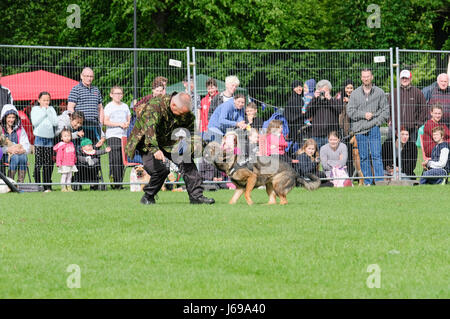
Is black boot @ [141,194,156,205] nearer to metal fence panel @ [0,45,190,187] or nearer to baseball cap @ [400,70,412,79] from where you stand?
metal fence panel @ [0,45,190,187]

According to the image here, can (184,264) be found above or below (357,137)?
below

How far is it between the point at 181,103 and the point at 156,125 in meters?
0.59

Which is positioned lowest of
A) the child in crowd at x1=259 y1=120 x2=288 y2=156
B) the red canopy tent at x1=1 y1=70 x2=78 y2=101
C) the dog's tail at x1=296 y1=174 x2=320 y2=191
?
the dog's tail at x1=296 y1=174 x2=320 y2=191

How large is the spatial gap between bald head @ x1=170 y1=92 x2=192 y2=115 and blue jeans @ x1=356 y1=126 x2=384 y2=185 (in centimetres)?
609

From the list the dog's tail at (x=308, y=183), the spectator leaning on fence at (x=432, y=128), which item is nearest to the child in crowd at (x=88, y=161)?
the dog's tail at (x=308, y=183)

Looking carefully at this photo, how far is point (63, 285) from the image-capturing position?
6.59 m

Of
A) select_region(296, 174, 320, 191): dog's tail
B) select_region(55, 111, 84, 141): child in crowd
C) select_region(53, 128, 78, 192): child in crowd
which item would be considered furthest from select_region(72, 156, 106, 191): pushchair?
select_region(296, 174, 320, 191): dog's tail

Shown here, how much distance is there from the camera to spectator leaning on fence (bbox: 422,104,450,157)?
18.3 metres

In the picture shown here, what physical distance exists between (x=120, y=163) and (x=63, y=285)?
36.2 feet

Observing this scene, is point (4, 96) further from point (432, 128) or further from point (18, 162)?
point (432, 128)

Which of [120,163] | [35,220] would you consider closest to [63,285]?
[35,220]

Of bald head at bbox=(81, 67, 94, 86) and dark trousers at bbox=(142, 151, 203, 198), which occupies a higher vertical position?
A: bald head at bbox=(81, 67, 94, 86)

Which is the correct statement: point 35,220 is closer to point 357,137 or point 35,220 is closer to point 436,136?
point 357,137

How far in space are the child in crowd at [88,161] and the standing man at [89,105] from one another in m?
0.15
